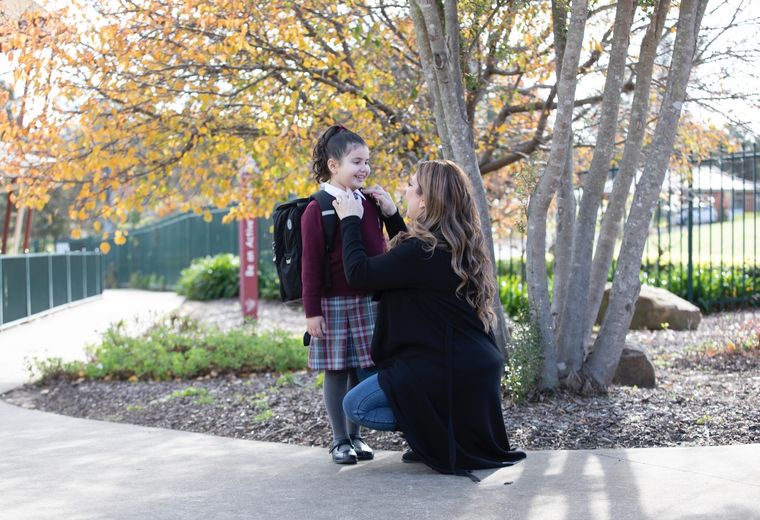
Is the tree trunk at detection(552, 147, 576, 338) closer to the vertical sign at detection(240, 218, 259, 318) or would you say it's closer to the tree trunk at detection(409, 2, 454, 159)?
the tree trunk at detection(409, 2, 454, 159)

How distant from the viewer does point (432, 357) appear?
15.3ft

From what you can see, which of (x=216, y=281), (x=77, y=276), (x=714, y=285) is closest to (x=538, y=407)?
(x=714, y=285)

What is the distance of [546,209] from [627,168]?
0.71 meters

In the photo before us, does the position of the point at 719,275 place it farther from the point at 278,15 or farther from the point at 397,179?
the point at 278,15

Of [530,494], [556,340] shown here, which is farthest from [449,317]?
[556,340]

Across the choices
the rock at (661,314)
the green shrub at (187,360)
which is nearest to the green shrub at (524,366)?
the green shrub at (187,360)

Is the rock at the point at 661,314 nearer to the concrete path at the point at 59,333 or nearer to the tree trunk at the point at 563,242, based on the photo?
the tree trunk at the point at 563,242

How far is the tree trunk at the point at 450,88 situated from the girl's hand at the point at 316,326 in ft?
5.07

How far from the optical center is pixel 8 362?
35.8ft

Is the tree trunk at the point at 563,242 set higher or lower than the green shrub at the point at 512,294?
higher

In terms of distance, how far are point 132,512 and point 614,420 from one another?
2.95 m

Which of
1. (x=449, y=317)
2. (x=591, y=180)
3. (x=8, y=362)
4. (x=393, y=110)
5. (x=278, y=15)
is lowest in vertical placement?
(x=8, y=362)

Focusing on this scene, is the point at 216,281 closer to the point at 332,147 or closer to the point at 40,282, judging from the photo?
the point at 40,282

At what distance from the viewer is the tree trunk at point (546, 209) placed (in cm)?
614
